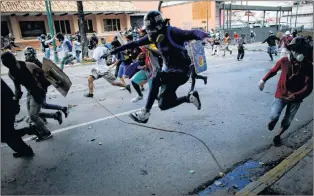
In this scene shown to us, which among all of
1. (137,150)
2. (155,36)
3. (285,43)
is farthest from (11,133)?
(285,43)

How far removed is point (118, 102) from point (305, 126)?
4.64 metres

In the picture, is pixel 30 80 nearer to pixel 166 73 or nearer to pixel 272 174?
pixel 166 73

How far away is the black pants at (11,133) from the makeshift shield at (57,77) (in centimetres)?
74

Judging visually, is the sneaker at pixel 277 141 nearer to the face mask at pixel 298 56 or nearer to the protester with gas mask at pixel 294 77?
the protester with gas mask at pixel 294 77

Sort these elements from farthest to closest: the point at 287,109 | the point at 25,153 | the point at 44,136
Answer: the point at 44,136
the point at 25,153
the point at 287,109

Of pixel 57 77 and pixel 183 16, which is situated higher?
pixel 183 16

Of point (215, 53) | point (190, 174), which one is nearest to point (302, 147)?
point (190, 174)

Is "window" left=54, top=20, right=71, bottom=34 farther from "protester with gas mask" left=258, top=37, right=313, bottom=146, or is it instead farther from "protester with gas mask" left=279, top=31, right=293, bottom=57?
"protester with gas mask" left=258, top=37, right=313, bottom=146

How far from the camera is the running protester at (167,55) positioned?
3.23 metres

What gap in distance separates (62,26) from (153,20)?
25253 mm

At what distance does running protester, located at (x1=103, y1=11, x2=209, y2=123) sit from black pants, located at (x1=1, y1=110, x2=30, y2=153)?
69.4 inches

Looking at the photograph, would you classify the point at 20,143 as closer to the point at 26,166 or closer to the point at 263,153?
the point at 26,166

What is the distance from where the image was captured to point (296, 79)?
3646 millimetres

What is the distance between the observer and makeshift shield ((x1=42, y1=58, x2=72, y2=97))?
3.94 metres
